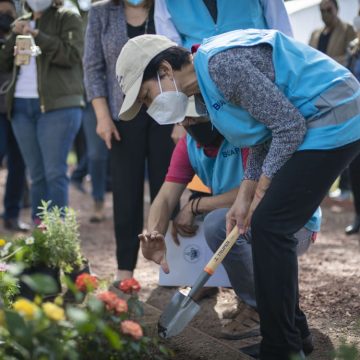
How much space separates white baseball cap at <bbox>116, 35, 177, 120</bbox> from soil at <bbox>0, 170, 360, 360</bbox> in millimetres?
1204

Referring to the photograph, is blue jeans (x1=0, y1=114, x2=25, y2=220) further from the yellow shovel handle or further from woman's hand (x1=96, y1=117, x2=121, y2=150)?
the yellow shovel handle

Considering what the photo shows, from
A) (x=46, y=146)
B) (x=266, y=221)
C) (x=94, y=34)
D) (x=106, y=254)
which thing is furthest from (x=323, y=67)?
(x=106, y=254)

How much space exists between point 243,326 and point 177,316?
0.75 metres

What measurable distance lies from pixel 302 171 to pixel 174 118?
64cm

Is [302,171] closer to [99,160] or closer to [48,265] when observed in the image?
[48,265]

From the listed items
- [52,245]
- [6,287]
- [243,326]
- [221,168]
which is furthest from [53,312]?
[52,245]

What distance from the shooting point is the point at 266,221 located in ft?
Answer: 10.7

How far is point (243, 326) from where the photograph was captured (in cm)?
432

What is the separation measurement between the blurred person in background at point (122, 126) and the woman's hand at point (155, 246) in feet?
3.76

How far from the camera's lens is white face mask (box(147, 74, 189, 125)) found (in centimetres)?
351

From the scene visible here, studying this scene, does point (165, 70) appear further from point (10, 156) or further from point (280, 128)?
point (10, 156)

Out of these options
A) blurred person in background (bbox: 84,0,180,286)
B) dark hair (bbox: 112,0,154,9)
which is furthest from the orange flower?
dark hair (bbox: 112,0,154,9)

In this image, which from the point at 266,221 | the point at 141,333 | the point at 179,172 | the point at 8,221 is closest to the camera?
the point at 141,333

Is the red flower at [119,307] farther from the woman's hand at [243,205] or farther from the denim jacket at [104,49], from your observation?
the denim jacket at [104,49]
